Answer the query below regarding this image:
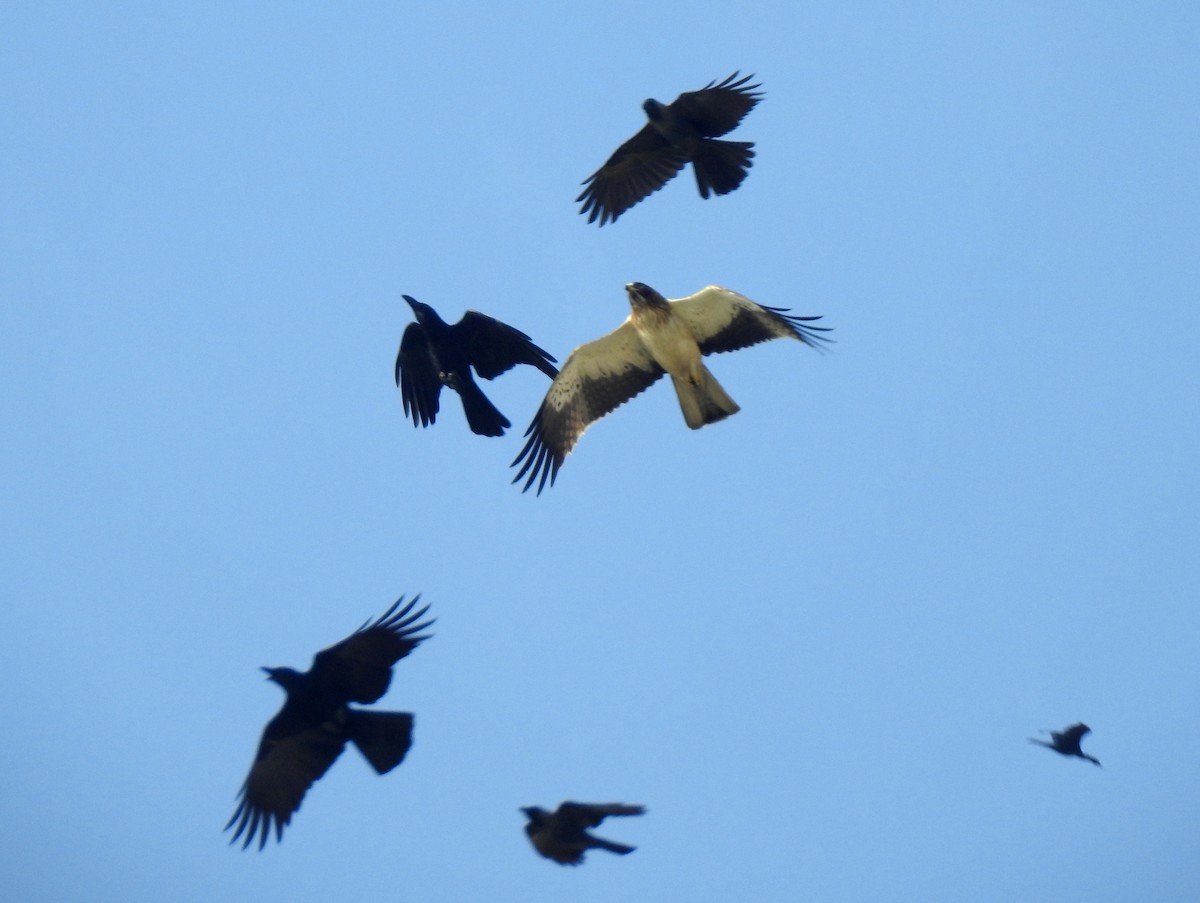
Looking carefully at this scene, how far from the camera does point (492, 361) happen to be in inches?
505

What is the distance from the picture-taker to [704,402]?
11.4 m

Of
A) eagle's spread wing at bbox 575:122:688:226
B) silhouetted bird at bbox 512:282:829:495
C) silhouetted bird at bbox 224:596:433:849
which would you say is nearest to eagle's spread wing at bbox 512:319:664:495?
silhouetted bird at bbox 512:282:829:495

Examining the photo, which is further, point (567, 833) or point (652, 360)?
point (652, 360)

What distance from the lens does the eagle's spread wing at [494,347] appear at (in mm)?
12703

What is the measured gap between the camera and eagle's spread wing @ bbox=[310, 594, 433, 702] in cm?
973

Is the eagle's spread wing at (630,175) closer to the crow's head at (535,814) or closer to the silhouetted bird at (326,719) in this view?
the silhouetted bird at (326,719)

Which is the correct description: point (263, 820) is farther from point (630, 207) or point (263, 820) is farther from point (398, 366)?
point (630, 207)

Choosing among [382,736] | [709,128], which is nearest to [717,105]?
[709,128]

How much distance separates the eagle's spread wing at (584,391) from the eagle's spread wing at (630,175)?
1409 mm

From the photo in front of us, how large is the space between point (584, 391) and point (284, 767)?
3.94 metres

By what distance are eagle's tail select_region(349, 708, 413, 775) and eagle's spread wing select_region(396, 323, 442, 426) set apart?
4.18 metres

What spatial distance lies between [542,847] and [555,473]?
140 inches

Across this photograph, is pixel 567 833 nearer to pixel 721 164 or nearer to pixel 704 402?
pixel 704 402

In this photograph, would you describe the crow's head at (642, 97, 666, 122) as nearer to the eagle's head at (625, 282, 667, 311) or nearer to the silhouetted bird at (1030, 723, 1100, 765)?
the eagle's head at (625, 282, 667, 311)
